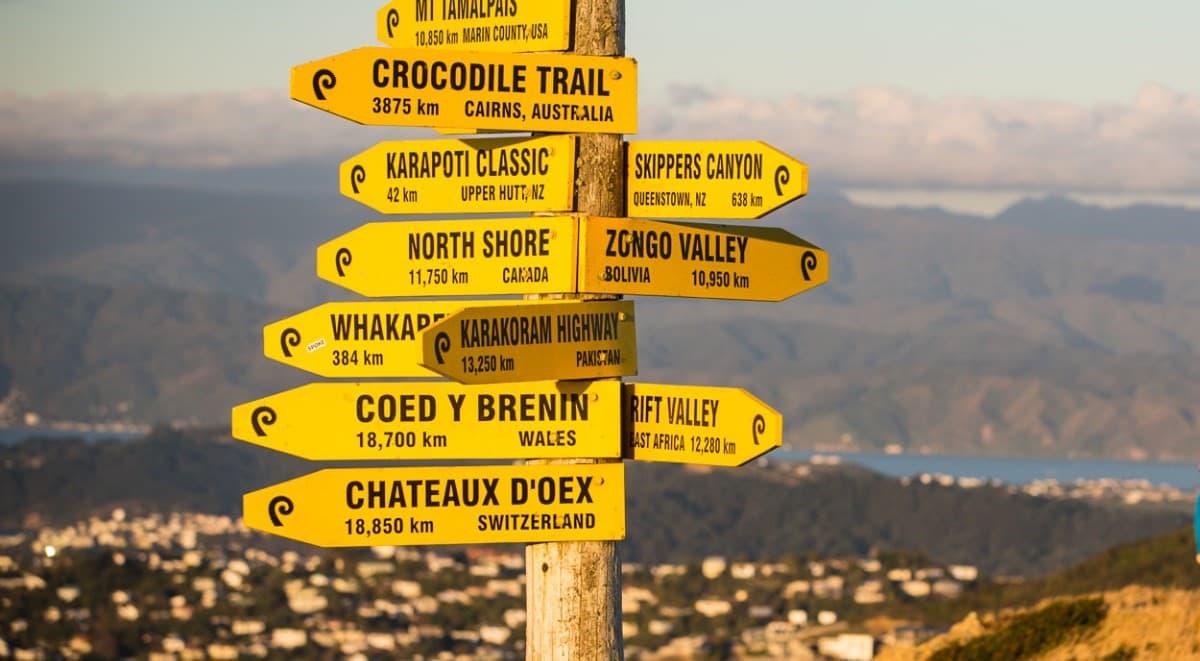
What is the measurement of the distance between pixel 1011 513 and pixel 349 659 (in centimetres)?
9516

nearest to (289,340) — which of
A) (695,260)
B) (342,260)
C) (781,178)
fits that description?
(342,260)

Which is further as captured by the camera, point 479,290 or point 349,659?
point 349,659

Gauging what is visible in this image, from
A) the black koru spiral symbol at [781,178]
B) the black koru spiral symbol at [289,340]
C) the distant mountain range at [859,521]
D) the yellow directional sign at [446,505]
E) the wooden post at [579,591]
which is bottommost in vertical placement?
the distant mountain range at [859,521]

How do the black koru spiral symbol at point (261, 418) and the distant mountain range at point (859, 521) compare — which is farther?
the distant mountain range at point (859, 521)

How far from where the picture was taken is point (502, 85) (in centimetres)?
904

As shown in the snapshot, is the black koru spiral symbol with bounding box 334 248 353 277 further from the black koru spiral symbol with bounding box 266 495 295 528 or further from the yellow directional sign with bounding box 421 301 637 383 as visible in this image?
the black koru spiral symbol with bounding box 266 495 295 528

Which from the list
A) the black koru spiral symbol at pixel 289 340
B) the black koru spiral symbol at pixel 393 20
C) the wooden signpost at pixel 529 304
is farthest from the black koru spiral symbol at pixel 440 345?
the black koru spiral symbol at pixel 393 20

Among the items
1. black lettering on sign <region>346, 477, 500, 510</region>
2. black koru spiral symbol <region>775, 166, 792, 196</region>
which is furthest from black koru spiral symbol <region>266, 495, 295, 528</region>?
black koru spiral symbol <region>775, 166, 792, 196</region>

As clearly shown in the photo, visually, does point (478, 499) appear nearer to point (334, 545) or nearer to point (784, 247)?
point (334, 545)

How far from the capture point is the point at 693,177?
9211 mm

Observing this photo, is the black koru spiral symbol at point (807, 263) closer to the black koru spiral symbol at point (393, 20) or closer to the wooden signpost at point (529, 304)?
the wooden signpost at point (529, 304)

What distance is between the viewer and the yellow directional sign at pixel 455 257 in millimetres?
8984

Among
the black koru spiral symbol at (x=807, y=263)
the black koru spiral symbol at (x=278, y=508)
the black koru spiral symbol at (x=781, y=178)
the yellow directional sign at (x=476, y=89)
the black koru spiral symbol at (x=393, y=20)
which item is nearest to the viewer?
the black koru spiral symbol at (x=278, y=508)

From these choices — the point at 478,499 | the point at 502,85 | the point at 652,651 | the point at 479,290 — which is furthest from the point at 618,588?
the point at 652,651
